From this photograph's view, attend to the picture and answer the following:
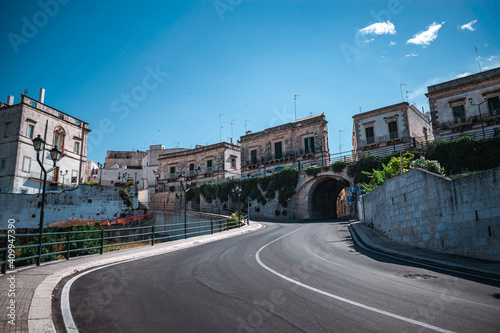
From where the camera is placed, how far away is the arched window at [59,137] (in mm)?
40125

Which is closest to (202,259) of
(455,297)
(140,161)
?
(455,297)

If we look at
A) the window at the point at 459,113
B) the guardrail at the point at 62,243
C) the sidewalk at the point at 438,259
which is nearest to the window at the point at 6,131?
the guardrail at the point at 62,243

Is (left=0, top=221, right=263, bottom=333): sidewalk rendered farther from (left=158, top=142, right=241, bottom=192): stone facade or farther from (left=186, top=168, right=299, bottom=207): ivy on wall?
(left=158, top=142, right=241, bottom=192): stone facade

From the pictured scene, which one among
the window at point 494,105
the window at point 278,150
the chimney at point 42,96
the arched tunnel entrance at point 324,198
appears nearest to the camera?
the window at point 494,105

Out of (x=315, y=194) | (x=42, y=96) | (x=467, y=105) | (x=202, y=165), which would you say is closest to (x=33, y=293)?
(x=315, y=194)

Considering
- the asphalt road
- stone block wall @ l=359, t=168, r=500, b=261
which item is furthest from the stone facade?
the asphalt road

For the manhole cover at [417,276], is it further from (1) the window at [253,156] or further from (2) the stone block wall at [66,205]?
(1) the window at [253,156]

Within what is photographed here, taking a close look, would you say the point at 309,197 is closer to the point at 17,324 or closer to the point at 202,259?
the point at 202,259

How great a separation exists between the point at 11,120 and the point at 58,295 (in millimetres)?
41372

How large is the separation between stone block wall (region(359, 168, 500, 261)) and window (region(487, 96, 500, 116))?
25791mm

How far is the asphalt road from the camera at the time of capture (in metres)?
3.97

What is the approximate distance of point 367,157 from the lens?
32062 millimetres

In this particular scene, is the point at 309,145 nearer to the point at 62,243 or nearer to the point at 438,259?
the point at 438,259

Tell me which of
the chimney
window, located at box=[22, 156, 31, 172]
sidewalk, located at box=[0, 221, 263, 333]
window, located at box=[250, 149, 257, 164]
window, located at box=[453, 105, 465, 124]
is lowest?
sidewalk, located at box=[0, 221, 263, 333]
